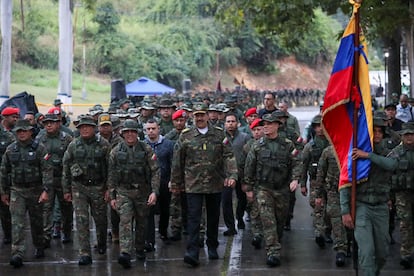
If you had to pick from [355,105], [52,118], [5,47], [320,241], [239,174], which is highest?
[5,47]

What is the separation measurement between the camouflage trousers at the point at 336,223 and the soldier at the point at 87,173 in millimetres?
2879

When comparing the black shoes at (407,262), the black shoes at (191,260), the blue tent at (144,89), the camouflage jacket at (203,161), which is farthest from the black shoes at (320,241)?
the blue tent at (144,89)

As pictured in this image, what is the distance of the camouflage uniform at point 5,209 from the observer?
1236 cm

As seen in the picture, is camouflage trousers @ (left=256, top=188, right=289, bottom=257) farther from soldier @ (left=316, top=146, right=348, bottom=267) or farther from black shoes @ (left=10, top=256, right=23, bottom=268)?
black shoes @ (left=10, top=256, right=23, bottom=268)

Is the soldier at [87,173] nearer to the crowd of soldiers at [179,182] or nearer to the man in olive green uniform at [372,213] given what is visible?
the crowd of soldiers at [179,182]

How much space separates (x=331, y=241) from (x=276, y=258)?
1.82 meters

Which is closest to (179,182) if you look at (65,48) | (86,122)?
(86,122)

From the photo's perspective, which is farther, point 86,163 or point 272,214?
point 86,163

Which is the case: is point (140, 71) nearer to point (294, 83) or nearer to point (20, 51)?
point (20, 51)

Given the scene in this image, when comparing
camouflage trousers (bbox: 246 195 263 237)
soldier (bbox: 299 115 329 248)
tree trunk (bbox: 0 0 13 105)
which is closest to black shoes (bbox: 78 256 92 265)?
camouflage trousers (bbox: 246 195 263 237)

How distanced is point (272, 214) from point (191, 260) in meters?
1.18

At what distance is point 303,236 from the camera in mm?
13047

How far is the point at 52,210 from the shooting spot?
12.3 meters

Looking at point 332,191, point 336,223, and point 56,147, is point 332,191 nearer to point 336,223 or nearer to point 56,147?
point 336,223
